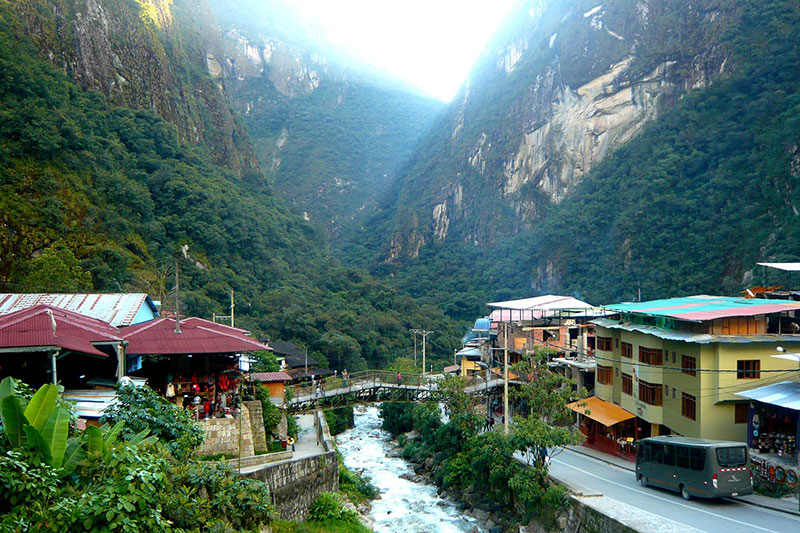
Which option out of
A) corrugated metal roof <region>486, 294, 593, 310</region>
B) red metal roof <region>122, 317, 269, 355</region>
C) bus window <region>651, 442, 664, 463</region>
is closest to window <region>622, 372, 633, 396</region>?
bus window <region>651, 442, 664, 463</region>

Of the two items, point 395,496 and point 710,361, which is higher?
point 710,361

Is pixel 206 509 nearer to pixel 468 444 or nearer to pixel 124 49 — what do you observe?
pixel 468 444

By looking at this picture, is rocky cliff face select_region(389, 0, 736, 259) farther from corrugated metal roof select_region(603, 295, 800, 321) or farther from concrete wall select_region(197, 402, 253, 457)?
concrete wall select_region(197, 402, 253, 457)

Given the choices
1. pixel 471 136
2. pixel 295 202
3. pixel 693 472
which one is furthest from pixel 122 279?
pixel 295 202

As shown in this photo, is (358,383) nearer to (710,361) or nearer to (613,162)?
(710,361)

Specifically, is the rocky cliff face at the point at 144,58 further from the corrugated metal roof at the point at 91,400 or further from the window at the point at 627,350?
the window at the point at 627,350

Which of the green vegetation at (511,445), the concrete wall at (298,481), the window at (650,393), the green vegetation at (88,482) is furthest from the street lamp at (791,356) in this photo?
the green vegetation at (88,482)

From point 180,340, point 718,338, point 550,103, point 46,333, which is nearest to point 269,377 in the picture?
point 180,340
